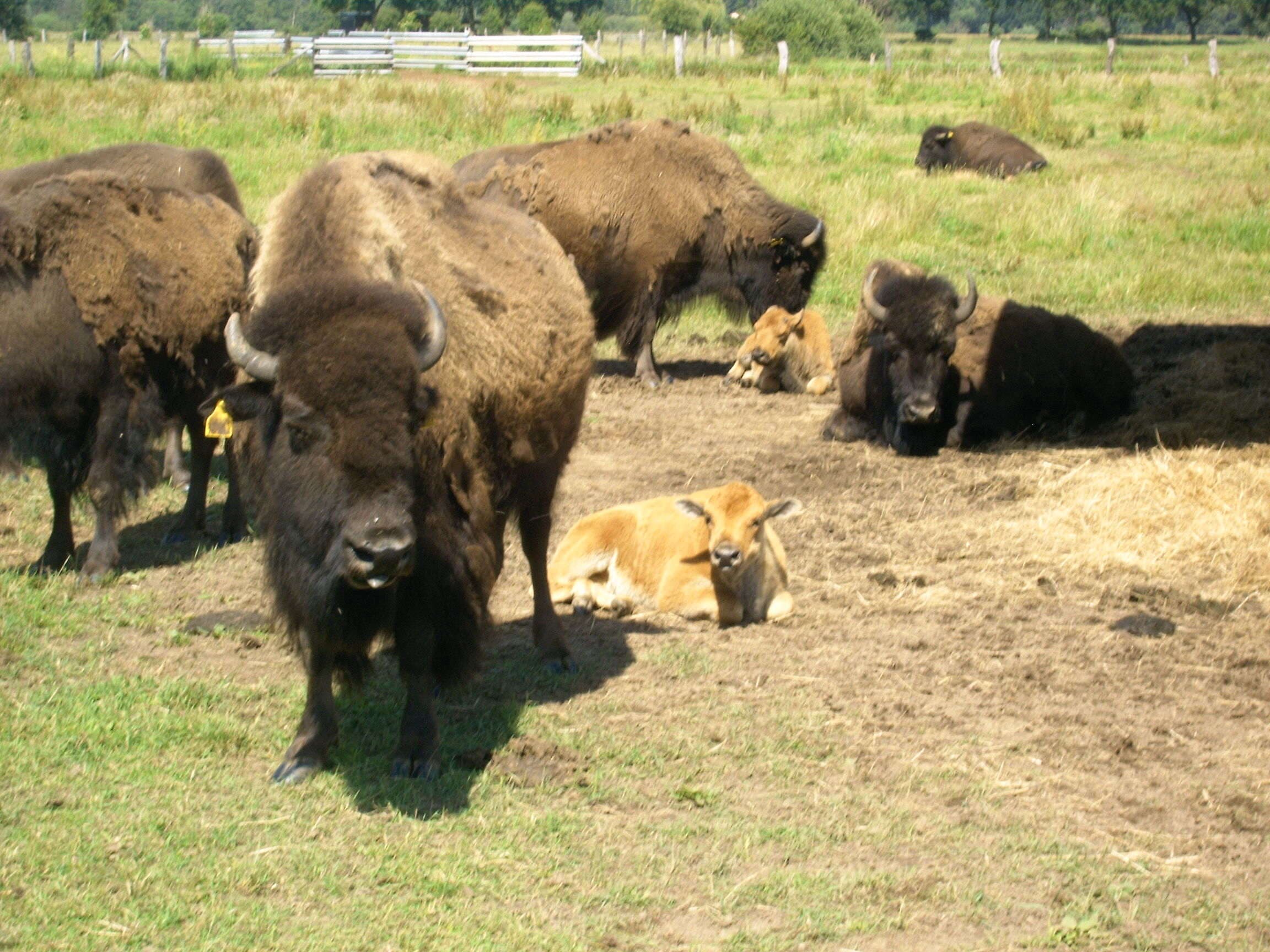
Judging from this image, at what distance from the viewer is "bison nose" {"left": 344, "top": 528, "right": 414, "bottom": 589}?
450 cm

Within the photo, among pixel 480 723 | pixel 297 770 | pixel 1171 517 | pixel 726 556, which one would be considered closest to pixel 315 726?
pixel 297 770

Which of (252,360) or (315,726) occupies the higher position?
(252,360)

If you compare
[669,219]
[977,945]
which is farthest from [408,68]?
[977,945]

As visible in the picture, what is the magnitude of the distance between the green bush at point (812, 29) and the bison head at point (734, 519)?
57764 mm

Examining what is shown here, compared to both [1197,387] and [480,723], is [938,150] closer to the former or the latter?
[1197,387]

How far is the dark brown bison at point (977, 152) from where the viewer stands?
21600 millimetres

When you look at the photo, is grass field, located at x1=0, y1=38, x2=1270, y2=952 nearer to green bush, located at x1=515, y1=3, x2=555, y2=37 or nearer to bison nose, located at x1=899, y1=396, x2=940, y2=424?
bison nose, located at x1=899, y1=396, x2=940, y2=424

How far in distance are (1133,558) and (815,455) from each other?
3040mm

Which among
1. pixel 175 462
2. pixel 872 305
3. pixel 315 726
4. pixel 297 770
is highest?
pixel 872 305

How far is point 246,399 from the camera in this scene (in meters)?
4.81

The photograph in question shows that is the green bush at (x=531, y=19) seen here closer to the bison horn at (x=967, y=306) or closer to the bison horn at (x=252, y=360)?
the bison horn at (x=967, y=306)

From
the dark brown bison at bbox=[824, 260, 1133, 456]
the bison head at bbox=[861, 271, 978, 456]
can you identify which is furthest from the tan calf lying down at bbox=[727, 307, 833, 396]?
the bison head at bbox=[861, 271, 978, 456]

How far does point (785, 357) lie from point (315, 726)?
8.12 metres

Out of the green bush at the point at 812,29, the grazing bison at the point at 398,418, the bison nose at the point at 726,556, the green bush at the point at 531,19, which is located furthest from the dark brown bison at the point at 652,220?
the green bush at the point at 531,19
